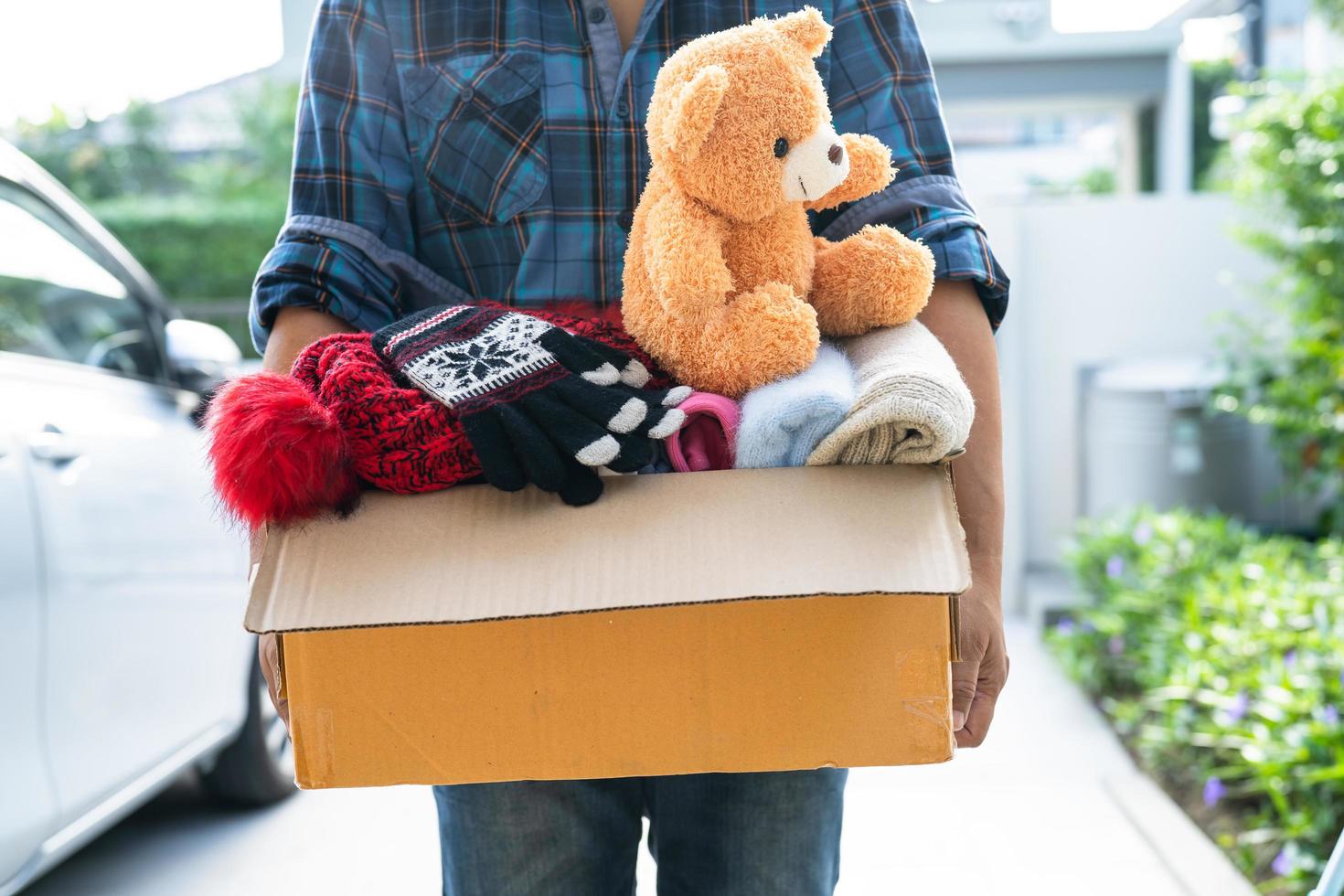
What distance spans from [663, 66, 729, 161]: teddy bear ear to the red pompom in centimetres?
37

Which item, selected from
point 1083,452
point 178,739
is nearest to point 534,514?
point 178,739

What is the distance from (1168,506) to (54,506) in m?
4.07

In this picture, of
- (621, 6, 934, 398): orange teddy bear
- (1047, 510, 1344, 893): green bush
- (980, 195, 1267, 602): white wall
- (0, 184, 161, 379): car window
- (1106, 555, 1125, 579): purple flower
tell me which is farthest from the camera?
(980, 195, 1267, 602): white wall

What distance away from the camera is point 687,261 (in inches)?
37.7

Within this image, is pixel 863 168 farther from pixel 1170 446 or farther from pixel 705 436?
pixel 1170 446

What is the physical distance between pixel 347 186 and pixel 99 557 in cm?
140

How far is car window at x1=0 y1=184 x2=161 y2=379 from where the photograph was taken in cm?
241

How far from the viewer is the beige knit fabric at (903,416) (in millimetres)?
875

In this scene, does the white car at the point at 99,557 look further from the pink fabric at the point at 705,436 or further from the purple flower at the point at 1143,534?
the purple flower at the point at 1143,534

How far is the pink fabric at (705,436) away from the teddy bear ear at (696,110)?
21 centimetres

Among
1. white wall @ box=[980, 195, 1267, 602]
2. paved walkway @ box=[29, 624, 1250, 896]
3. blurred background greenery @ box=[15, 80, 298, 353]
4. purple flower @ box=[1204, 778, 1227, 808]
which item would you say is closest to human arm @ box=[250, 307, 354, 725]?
paved walkway @ box=[29, 624, 1250, 896]

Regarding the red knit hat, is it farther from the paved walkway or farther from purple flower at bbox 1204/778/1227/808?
purple flower at bbox 1204/778/1227/808

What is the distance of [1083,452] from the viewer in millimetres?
5152

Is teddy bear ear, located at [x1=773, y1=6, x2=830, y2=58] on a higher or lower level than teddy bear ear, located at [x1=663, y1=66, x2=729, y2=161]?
higher
